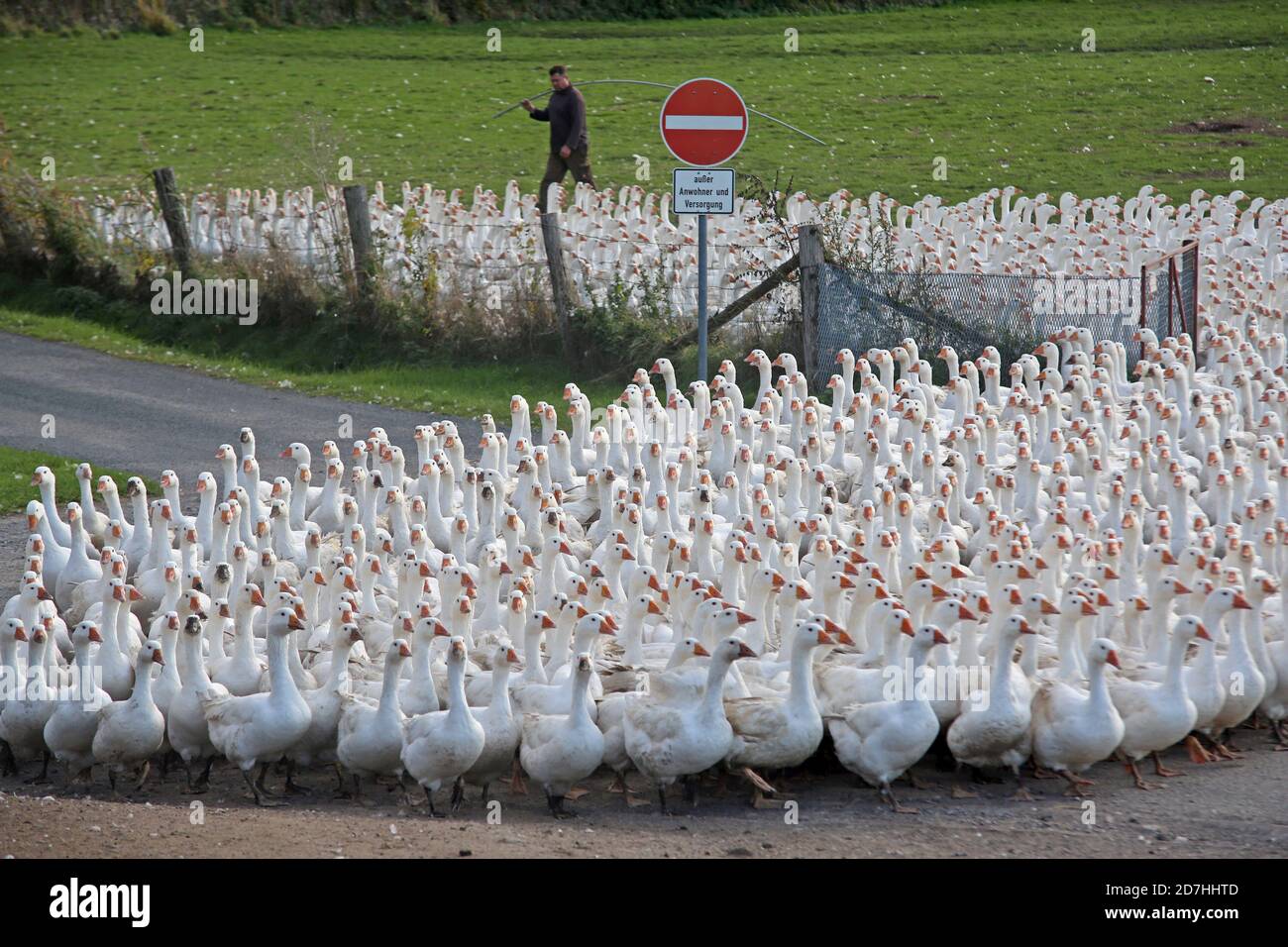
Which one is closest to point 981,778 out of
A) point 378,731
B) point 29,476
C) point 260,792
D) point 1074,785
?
point 1074,785

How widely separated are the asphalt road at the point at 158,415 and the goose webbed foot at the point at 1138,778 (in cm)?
744

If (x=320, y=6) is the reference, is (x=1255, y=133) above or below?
below

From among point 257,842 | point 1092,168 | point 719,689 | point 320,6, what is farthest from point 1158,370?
point 320,6

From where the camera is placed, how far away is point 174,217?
18719mm

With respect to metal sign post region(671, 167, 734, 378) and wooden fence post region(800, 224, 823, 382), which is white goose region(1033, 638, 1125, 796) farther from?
wooden fence post region(800, 224, 823, 382)

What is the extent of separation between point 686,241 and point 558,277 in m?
1.86

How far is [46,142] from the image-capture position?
1135 inches

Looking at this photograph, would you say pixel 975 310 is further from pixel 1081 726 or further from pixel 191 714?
pixel 191 714

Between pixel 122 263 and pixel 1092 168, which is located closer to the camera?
pixel 122 263

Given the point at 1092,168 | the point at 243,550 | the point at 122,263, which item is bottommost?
the point at 243,550

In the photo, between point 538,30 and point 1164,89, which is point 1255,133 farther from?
point 538,30

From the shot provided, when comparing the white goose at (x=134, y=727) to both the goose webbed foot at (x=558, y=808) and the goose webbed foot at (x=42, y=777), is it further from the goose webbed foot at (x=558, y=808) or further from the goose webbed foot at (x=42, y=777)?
the goose webbed foot at (x=558, y=808)

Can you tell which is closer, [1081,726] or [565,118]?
[1081,726]

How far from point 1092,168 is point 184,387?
16620 mm
